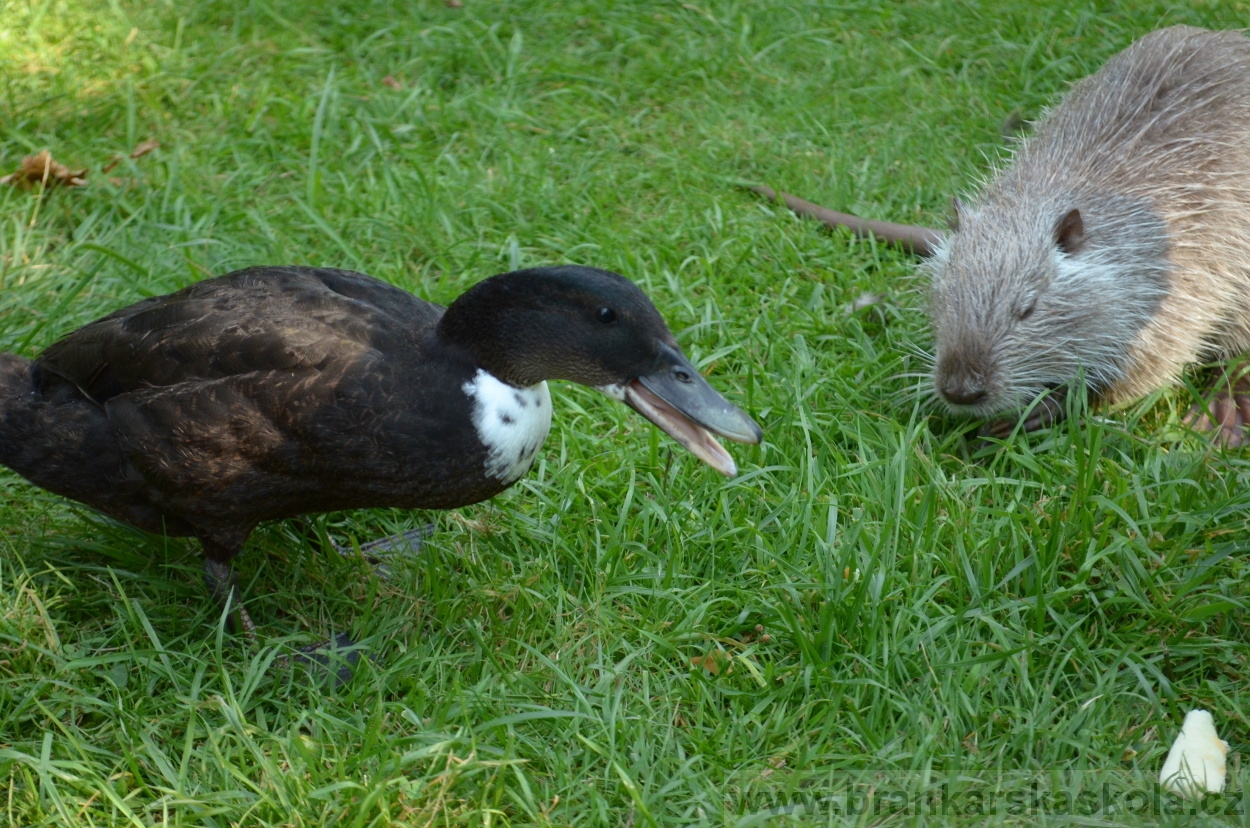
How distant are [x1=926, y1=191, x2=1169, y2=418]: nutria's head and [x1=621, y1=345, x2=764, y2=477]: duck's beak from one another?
1.26m

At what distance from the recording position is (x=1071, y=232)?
3789mm

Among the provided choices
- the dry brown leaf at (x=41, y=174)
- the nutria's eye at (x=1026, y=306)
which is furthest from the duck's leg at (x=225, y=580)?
the nutria's eye at (x=1026, y=306)

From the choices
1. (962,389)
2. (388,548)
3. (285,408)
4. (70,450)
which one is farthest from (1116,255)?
(70,450)

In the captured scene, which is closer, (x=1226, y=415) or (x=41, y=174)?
(x=1226, y=415)

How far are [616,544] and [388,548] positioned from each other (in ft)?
2.27

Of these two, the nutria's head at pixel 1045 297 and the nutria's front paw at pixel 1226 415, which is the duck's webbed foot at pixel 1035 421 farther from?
the nutria's front paw at pixel 1226 415

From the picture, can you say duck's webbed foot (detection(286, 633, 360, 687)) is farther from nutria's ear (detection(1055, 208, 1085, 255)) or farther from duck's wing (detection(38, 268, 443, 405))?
nutria's ear (detection(1055, 208, 1085, 255))

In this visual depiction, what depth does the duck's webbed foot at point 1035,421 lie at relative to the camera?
3.71 m

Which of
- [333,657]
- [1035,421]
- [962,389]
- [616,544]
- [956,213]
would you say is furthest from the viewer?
[956,213]

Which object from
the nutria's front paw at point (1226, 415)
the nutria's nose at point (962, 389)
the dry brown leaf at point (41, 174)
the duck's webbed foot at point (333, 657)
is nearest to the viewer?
the duck's webbed foot at point (333, 657)

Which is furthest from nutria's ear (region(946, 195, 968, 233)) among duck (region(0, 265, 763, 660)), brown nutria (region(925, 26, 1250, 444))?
duck (region(0, 265, 763, 660))

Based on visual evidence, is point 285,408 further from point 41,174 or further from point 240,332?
point 41,174

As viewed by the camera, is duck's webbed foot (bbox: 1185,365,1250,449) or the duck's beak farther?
duck's webbed foot (bbox: 1185,365,1250,449)

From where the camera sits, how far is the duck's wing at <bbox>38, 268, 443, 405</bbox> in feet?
9.04
